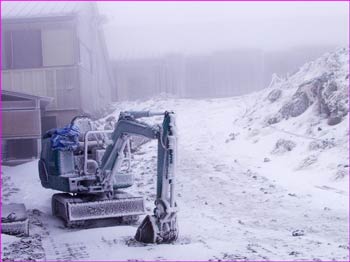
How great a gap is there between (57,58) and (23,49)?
1.01m

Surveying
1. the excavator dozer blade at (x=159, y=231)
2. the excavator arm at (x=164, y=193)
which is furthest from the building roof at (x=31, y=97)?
→ the excavator dozer blade at (x=159, y=231)

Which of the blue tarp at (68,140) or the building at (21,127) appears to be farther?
the building at (21,127)

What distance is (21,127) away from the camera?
12484mm

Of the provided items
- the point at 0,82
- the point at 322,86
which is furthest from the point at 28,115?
the point at 322,86

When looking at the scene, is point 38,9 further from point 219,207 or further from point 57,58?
point 219,207

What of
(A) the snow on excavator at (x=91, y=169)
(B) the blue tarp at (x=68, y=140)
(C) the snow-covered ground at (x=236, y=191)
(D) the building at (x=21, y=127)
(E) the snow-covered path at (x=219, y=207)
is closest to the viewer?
(E) the snow-covered path at (x=219, y=207)

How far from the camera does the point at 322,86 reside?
55.0 feet

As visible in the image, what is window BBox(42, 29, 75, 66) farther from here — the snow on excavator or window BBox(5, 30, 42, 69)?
the snow on excavator

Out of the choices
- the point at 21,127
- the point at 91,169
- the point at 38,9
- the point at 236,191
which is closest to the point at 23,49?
the point at 38,9

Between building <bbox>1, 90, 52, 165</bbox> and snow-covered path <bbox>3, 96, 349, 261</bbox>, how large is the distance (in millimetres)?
412

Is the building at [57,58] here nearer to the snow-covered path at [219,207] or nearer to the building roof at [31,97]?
the building roof at [31,97]

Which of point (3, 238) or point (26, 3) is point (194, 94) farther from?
point (3, 238)

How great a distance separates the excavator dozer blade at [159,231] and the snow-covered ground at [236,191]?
14 cm

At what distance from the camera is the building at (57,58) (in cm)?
1133
